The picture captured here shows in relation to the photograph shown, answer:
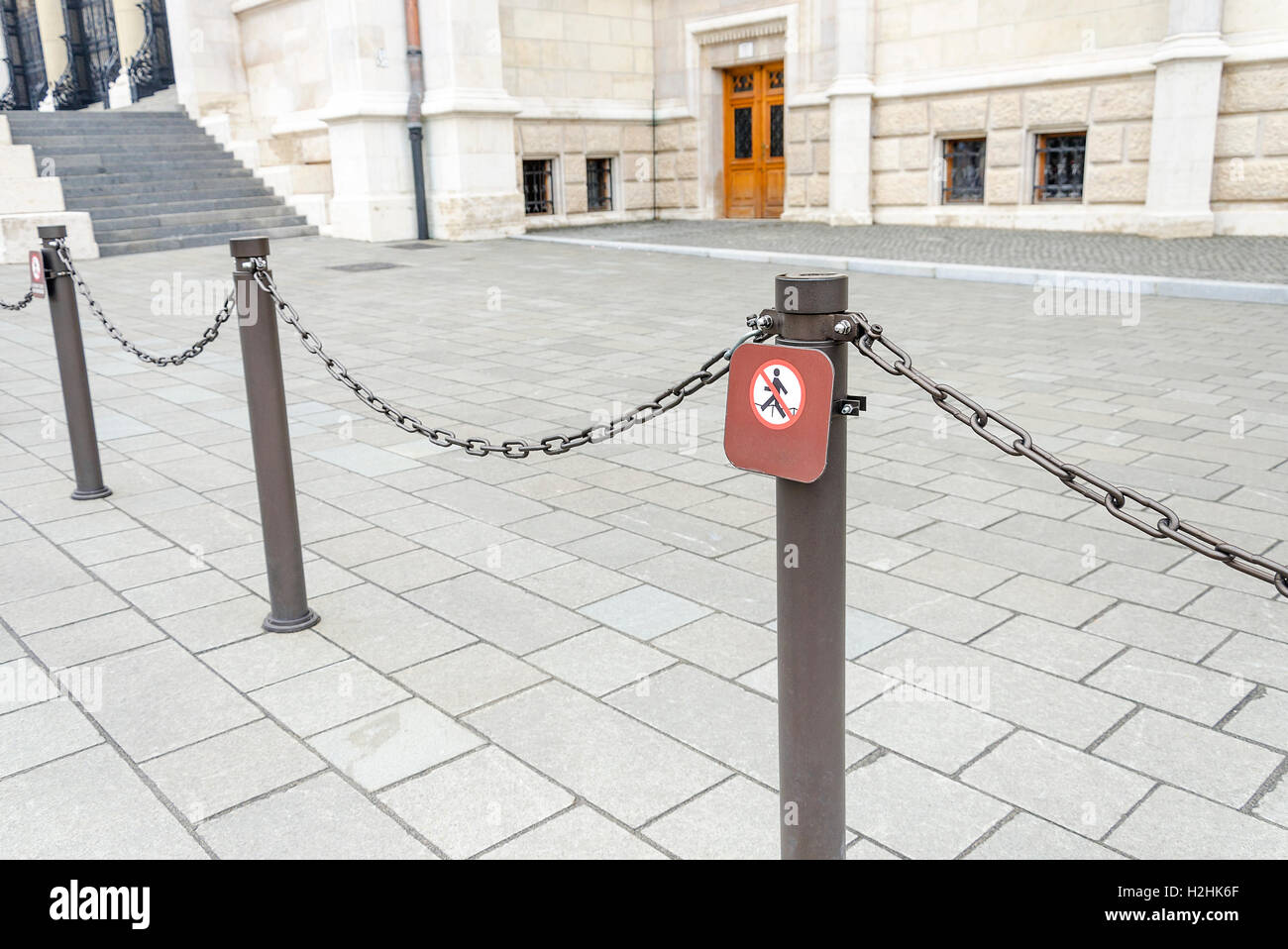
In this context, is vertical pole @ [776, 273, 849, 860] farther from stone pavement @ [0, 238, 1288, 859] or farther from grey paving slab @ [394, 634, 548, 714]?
grey paving slab @ [394, 634, 548, 714]

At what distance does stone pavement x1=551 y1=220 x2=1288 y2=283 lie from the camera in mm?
12055

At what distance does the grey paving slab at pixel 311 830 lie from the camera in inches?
105

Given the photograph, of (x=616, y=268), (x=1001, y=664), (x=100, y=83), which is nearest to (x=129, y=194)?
(x=616, y=268)

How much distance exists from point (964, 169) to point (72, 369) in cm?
1492

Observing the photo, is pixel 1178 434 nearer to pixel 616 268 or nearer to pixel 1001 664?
pixel 1001 664

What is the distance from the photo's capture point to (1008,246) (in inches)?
575

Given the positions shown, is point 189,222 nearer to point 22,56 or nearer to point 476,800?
point 22,56

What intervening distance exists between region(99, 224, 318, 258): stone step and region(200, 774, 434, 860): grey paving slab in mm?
14468

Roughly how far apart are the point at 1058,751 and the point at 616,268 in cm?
1194

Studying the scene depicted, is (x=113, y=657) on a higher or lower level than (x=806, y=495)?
lower

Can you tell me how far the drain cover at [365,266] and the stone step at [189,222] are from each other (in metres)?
3.96

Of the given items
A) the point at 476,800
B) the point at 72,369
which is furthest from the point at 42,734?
the point at 72,369

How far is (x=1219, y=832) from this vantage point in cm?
266

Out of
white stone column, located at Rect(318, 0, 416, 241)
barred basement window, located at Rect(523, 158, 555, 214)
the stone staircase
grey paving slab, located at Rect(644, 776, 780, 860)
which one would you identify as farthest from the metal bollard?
barred basement window, located at Rect(523, 158, 555, 214)
